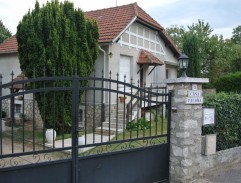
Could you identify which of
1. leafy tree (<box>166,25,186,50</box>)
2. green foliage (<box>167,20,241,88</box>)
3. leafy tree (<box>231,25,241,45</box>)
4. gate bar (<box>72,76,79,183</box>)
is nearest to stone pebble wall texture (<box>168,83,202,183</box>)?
gate bar (<box>72,76,79,183</box>)

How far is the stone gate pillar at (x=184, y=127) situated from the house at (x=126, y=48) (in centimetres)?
577

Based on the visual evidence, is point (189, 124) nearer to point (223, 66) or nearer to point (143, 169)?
point (143, 169)

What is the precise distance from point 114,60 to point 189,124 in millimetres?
7594

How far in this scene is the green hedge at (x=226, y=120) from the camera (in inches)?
269

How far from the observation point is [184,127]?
5.53 m

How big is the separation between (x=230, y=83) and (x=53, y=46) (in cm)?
1215

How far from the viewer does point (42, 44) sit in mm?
9711

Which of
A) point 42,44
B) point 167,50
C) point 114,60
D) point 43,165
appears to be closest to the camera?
point 43,165

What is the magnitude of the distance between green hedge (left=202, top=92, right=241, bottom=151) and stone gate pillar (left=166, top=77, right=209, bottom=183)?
1.09 meters

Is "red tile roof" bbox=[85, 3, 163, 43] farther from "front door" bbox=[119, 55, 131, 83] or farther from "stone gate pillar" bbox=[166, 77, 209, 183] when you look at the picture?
"stone gate pillar" bbox=[166, 77, 209, 183]

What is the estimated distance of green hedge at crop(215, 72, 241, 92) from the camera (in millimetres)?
17000

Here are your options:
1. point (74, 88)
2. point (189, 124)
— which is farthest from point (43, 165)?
point (189, 124)

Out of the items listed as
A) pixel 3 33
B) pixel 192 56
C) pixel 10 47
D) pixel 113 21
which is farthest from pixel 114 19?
pixel 3 33

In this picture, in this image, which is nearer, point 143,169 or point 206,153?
point 143,169
